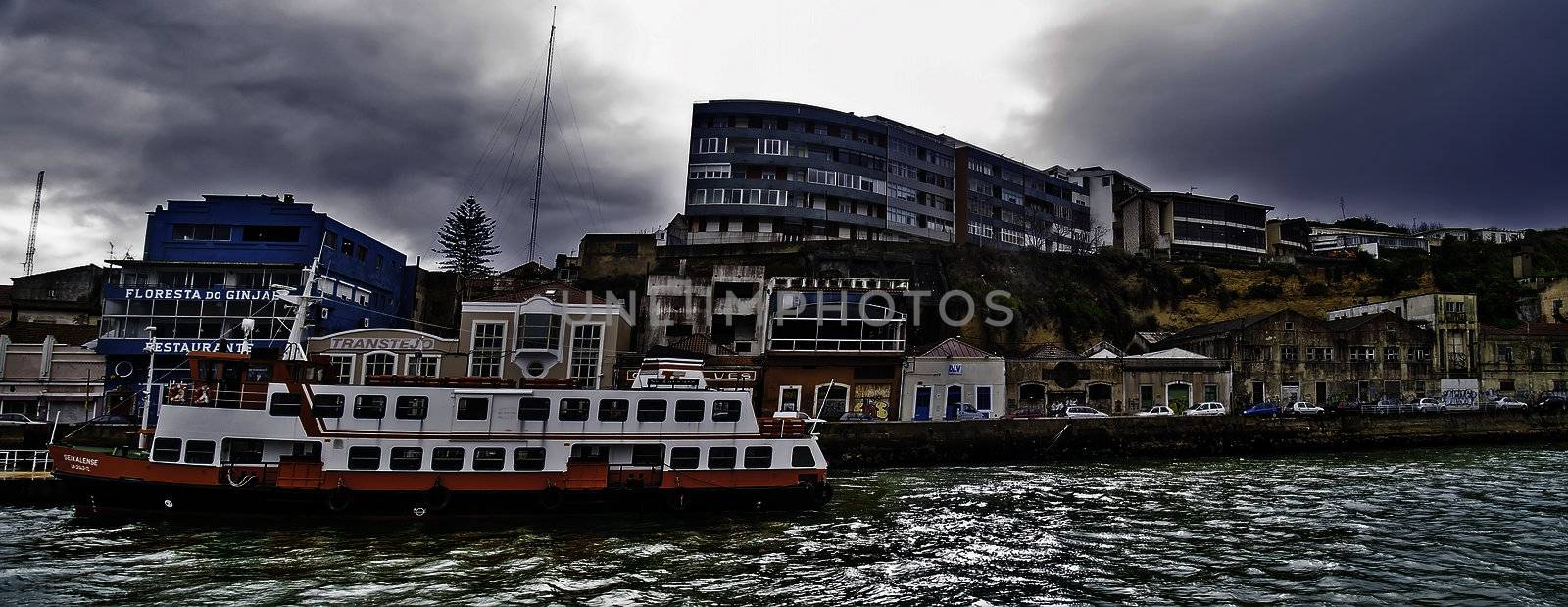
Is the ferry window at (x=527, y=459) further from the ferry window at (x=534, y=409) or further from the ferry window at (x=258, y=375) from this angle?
the ferry window at (x=258, y=375)

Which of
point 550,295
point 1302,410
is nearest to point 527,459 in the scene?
point 550,295

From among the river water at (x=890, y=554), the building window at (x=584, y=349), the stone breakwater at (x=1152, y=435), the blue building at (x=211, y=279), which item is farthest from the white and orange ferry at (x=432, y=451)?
the blue building at (x=211, y=279)

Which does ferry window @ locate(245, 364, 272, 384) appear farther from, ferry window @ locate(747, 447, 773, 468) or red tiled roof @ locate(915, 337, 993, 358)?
red tiled roof @ locate(915, 337, 993, 358)

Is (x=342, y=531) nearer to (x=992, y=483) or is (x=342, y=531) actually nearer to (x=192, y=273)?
(x=992, y=483)

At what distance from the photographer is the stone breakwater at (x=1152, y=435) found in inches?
1528

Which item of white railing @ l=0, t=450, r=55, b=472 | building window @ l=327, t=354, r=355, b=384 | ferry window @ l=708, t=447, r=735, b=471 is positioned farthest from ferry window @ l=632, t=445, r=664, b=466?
building window @ l=327, t=354, r=355, b=384

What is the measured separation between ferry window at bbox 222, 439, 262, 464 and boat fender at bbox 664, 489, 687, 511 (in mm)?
11396

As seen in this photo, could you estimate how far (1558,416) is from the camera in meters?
47.1

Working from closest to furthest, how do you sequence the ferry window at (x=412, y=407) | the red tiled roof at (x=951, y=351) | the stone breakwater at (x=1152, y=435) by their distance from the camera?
the ferry window at (x=412, y=407) < the stone breakwater at (x=1152, y=435) < the red tiled roof at (x=951, y=351)

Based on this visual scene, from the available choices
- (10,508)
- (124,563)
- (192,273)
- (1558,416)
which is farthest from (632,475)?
(1558,416)

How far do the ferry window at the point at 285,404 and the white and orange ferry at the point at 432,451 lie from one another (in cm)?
4

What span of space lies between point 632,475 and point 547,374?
22.7 meters

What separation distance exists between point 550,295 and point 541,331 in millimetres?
2073

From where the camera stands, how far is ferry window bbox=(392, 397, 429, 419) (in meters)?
24.3
